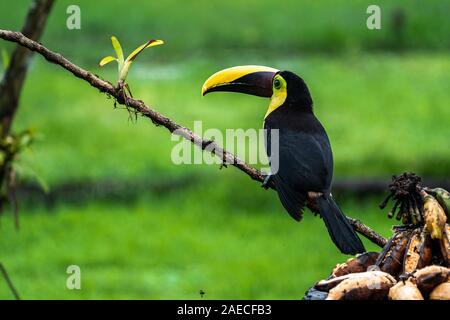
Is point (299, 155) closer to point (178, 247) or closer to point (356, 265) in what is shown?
point (356, 265)

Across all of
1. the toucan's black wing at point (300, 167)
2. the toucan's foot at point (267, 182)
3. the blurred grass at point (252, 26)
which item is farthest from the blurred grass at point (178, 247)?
the toucan's foot at point (267, 182)

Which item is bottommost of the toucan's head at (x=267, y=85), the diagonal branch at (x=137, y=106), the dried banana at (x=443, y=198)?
the dried banana at (x=443, y=198)

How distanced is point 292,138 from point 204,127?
245 inches

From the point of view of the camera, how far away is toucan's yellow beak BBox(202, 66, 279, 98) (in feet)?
11.1

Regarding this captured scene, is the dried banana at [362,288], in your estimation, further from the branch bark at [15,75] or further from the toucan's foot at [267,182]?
the branch bark at [15,75]

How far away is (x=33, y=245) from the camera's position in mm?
8352

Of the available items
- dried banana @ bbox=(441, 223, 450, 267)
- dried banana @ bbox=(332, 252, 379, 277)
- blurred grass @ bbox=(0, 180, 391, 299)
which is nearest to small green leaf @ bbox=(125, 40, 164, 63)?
dried banana @ bbox=(332, 252, 379, 277)

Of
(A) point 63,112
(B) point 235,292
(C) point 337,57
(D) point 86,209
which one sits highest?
(C) point 337,57

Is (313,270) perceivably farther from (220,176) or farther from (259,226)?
(220,176)

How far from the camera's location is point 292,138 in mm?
3381

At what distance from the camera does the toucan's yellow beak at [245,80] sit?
339cm

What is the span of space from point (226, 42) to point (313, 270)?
17.7ft

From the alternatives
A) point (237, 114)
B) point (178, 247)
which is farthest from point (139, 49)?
point (237, 114)
